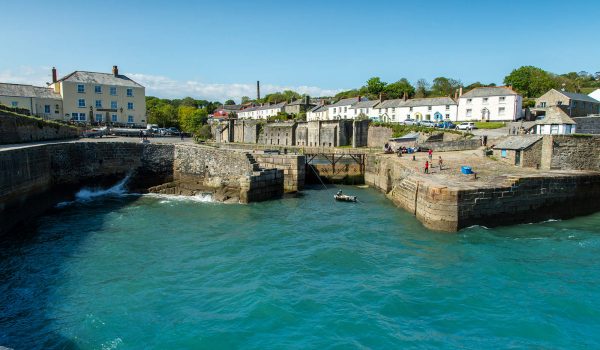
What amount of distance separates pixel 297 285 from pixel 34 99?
44597 mm

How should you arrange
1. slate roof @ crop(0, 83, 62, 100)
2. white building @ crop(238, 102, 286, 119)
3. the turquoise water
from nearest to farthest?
the turquoise water
slate roof @ crop(0, 83, 62, 100)
white building @ crop(238, 102, 286, 119)

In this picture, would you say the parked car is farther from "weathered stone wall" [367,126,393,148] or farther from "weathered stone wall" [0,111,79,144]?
"weathered stone wall" [0,111,79,144]

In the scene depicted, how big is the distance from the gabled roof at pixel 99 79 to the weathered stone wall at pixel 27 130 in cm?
1543

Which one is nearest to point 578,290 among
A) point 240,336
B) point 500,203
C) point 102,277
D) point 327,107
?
point 500,203

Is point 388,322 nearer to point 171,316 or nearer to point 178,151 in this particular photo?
point 171,316

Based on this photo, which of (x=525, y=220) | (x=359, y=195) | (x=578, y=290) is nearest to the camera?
(x=578, y=290)

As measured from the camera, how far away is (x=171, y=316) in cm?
1112

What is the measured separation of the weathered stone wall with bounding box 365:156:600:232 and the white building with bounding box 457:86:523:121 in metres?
33.0

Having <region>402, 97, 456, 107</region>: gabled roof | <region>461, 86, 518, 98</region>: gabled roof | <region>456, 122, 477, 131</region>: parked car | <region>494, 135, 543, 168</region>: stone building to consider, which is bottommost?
<region>494, 135, 543, 168</region>: stone building

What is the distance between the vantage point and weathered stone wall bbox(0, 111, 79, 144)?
24750 mm

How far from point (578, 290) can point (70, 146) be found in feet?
92.2

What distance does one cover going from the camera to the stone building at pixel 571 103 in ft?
157

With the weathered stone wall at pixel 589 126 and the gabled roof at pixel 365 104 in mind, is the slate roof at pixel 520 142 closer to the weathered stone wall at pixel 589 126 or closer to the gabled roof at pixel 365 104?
the weathered stone wall at pixel 589 126

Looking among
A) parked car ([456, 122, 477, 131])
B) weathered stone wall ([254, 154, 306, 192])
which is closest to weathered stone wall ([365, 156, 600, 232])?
weathered stone wall ([254, 154, 306, 192])
